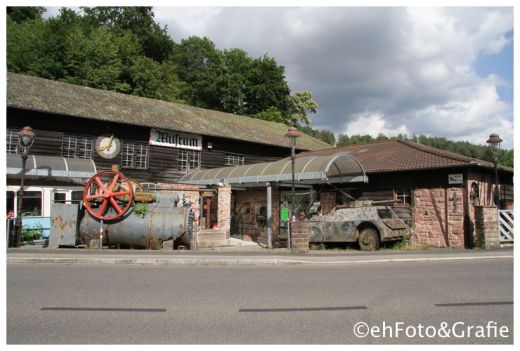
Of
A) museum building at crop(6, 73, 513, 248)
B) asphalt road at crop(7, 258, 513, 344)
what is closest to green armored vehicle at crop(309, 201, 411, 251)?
museum building at crop(6, 73, 513, 248)

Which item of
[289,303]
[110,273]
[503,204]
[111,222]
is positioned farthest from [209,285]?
[503,204]

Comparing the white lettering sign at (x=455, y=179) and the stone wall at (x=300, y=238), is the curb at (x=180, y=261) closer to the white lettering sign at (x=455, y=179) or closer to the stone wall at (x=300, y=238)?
the stone wall at (x=300, y=238)

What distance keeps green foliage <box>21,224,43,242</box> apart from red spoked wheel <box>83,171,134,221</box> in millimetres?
3433

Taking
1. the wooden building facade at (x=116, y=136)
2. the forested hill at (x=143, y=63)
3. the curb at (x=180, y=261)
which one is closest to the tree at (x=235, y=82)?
the forested hill at (x=143, y=63)

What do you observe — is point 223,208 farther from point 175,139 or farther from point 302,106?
point 302,106

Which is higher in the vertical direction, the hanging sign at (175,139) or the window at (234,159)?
the hanging sign at (175,139)

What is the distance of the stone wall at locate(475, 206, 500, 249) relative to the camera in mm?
16516

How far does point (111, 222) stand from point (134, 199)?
1.16 m

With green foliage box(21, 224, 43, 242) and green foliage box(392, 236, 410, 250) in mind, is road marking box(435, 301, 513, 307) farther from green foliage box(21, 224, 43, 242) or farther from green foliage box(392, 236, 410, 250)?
green foliage box(21, 224, 43, 242)

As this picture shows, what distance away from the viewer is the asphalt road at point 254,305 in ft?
17.7

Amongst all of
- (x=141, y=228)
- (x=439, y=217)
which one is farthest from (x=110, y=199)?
(x=439, y=217)

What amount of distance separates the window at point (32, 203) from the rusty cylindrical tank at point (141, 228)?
636 cm

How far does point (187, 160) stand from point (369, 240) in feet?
48.3

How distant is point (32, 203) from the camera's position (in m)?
21.0
